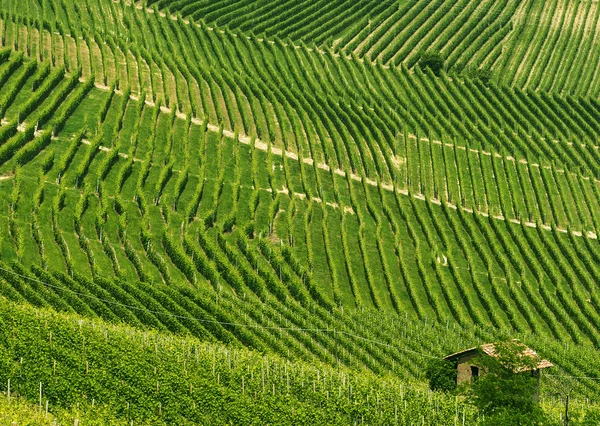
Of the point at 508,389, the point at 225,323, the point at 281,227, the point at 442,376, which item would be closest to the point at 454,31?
the point at 281,227

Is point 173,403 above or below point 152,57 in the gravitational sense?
below

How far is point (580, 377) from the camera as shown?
216 feet

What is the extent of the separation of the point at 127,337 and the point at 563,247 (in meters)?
46.2

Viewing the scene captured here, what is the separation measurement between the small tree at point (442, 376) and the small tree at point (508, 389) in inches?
356

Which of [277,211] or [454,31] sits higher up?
[454,31]

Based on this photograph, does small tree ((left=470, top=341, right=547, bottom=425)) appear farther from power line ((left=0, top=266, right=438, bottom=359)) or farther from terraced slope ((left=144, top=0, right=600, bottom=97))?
terraced slope ((left=144, top=0, right=600, bottom=97))

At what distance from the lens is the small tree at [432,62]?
122 meters

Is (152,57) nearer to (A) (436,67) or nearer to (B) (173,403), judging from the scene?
(A) (436,67)

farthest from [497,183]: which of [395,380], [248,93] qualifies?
[395,380]

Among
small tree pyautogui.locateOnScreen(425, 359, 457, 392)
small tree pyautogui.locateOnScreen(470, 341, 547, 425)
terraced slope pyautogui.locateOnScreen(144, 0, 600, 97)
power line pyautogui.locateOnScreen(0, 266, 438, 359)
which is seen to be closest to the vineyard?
power line pyautogui.locateOnScreen(0, 266, 438, 359)

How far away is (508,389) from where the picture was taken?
45.6 metres

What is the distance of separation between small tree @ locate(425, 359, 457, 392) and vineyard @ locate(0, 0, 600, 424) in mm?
1361

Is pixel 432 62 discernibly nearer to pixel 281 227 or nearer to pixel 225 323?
pixel 281 227

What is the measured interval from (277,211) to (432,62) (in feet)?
157
